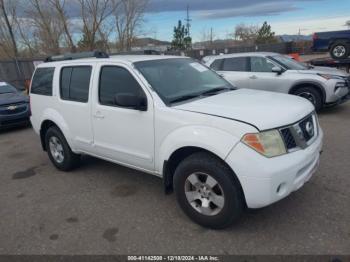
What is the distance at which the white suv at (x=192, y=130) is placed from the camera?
2.84 metres

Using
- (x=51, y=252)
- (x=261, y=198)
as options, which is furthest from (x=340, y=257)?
(x=51, y=252)

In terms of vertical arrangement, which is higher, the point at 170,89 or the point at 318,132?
A: the point at 170,89

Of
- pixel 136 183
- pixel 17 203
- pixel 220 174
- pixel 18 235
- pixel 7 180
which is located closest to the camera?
pixel 220 174

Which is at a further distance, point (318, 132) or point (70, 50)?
point (70, 50)

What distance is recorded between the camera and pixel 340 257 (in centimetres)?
271

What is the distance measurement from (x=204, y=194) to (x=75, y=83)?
264cm

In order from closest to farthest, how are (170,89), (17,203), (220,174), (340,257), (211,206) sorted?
(340,257) → (220,174) → (211,206) → (170,89) → (17,203)

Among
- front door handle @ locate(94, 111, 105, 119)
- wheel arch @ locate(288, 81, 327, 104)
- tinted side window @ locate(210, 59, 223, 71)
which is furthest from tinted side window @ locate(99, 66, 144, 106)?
tinted side window @ locate(210, 59, 223, 71)

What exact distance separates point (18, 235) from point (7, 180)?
6.53 feet

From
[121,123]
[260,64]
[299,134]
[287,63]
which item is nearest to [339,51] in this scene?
[287,63]

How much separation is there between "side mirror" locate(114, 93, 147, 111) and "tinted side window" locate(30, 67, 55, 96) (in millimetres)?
2149

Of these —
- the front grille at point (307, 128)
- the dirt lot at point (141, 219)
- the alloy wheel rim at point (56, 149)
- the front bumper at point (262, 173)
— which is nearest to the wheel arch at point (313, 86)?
the dirt lot at point (141, 219)

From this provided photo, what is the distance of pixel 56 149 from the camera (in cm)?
525

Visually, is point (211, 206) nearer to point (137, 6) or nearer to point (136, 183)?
point (136, 183)
